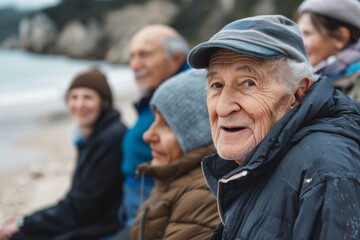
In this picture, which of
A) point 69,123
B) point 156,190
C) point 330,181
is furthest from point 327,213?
point 69,123

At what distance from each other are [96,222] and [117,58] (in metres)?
67.5

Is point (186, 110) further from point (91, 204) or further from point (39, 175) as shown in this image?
point (39, 175)

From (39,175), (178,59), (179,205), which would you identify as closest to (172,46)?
(178,59)

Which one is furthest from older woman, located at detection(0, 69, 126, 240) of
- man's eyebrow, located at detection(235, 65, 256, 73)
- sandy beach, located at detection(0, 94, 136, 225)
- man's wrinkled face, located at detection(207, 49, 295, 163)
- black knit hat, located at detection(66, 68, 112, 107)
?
sandy beach, located at detection(0, 94, 136, 225)

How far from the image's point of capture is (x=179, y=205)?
2416 millimetres

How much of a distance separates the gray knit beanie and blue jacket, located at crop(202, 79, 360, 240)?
3.08ft

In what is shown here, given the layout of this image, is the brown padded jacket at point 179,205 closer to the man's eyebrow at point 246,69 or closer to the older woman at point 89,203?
the man's eyebrow at point 246,69

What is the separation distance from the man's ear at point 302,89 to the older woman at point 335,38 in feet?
3.94

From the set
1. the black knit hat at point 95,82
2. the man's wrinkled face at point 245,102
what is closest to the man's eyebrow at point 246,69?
the man's wrinkled face at point 245,102

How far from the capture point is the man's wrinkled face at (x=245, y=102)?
5.47ft

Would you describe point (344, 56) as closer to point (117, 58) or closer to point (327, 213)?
point (327, 213)

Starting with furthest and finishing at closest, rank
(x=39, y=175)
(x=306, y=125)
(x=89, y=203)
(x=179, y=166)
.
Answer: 1. (x=39, y=175)
2. (x=89, y=203)
3. (x=179, y=166)
4. (x=306, y=125)

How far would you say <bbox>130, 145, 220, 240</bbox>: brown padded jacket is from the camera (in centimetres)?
230

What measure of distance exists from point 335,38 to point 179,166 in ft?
4.23
